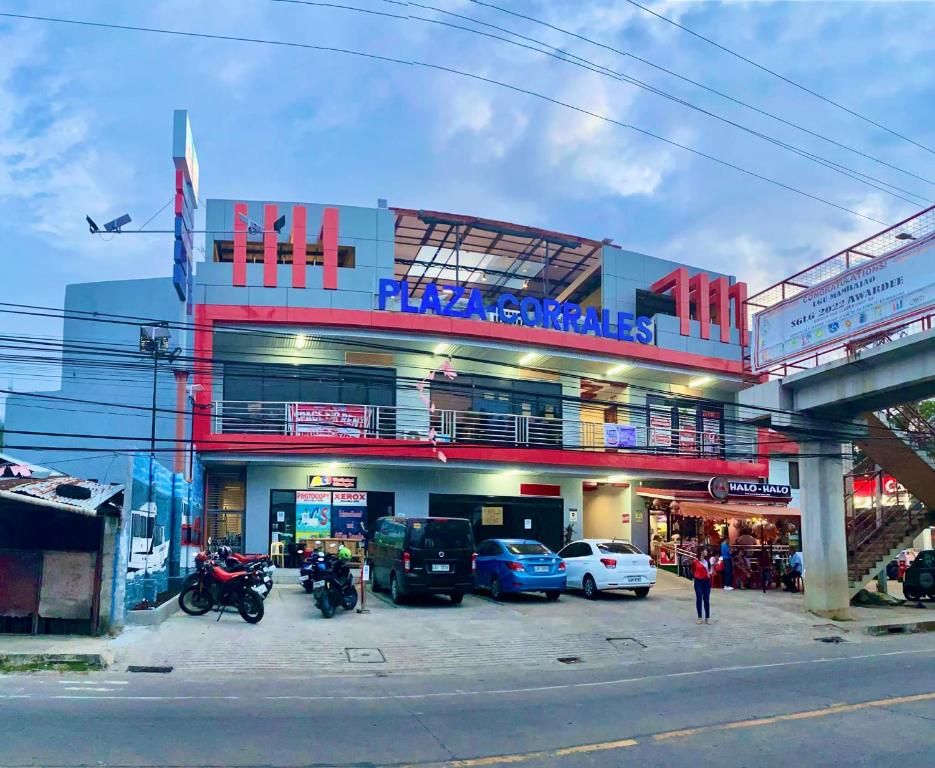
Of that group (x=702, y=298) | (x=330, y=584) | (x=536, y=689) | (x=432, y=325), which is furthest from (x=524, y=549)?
(x=702, y=298)

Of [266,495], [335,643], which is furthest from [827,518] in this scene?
[266,495]

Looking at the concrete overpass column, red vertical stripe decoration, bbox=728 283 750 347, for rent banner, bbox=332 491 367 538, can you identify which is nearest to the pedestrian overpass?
the concrete overpass column

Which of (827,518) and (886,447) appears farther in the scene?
(886,447)

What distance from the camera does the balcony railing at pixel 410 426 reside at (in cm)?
2450

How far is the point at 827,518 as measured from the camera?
21.3m

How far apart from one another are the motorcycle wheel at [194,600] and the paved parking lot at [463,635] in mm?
224

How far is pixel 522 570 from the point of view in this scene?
67.4 feet

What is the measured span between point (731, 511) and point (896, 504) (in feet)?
15.3

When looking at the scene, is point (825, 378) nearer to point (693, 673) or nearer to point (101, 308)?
point (693, 673)

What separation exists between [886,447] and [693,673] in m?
13.0

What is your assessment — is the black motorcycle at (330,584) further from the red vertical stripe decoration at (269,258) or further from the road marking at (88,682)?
the red vertical stripe decoration at (269,258)

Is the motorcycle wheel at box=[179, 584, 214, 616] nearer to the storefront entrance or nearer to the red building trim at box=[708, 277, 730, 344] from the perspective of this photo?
the storefront entrance

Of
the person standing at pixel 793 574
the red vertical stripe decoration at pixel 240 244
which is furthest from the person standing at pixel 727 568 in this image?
the red vertical stripe decoration at pixel 240 244

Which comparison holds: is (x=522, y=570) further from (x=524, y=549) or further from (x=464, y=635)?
(x=464, y=635)
